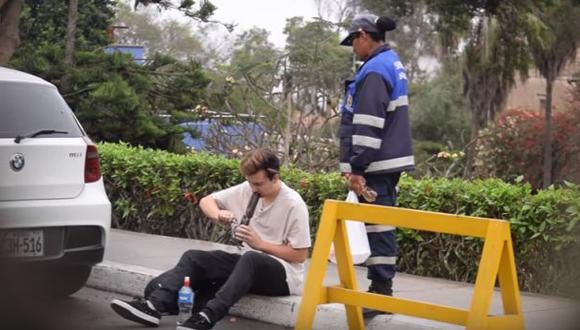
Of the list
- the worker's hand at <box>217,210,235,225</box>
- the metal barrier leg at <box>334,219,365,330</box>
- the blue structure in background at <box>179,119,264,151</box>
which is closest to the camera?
the metal barrier leg at <box>334,219,365,330</box>

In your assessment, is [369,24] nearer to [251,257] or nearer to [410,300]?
[251,257]

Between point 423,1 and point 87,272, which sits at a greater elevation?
point 423,1

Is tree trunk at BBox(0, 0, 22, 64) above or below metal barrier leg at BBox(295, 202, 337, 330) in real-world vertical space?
above

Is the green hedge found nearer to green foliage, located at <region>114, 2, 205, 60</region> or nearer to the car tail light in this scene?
the car tail light

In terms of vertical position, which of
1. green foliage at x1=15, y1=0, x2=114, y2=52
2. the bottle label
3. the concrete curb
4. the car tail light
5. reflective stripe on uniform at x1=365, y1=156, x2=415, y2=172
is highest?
green foliage at x1=15, y1=0, x2=114, y2=52

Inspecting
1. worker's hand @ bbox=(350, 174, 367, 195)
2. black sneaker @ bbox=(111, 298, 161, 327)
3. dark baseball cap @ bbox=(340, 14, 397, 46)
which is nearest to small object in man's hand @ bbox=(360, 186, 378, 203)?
worker's hand @ bbox=(350, 174, 367, 195)

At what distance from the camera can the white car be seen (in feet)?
19.4

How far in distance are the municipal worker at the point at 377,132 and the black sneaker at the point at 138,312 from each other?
1183 millimetres

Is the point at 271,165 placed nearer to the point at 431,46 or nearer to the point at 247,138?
the point at 247,138

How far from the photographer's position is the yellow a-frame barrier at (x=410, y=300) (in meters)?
4.53

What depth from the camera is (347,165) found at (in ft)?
19.5

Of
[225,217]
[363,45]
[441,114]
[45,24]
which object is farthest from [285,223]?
[441,114]

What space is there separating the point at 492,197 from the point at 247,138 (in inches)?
219

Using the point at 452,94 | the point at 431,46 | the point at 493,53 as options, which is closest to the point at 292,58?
the point at 493,53
